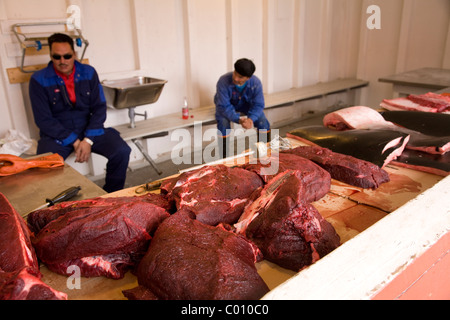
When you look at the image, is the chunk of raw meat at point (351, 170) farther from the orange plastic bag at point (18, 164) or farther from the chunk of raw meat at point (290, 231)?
the orange plastic bag at point (18, 164)

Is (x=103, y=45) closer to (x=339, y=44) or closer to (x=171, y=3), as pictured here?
(x=171, y=3)

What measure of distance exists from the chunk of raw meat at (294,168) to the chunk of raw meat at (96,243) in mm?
→ 824

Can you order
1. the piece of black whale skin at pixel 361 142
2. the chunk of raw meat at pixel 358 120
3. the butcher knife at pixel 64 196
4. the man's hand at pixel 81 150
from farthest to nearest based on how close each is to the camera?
the man's hand at pixel 81 150 < the chunk of raw meat at pixel 358 120 < the piece of black whale skin at pixel 361 142 < the butcher knife at pixel 64 196

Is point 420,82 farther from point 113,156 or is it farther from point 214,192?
point 214,192

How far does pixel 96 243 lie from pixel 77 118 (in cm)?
340

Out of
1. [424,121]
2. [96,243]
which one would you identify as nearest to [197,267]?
[96,243]

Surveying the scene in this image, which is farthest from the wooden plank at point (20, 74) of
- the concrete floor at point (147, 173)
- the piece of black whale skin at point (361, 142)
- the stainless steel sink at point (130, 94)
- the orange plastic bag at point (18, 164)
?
the piece of black whale skin at point (361, 142)

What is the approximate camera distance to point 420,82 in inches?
227

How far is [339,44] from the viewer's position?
8.77 m

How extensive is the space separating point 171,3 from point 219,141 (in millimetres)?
2187

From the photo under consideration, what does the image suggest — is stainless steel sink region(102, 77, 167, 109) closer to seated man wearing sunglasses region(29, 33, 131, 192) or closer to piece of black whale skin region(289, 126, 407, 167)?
seated man wearing sunglasses region(29, 33, 131, 192)

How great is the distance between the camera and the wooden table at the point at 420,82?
5627 millimetres

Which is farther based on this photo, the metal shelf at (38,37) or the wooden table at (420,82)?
the wooden table at (420,82)
